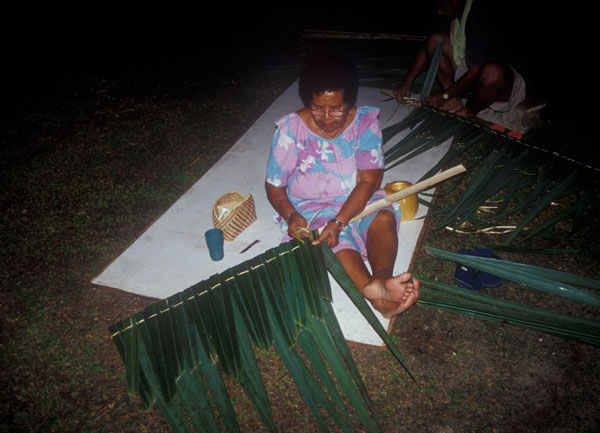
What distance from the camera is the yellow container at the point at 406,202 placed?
103 inches

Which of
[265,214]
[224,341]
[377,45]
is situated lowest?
[265,214]

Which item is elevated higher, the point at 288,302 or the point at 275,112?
the point at 288,302

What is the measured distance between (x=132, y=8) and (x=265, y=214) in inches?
326

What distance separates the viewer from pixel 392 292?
71.8 inches

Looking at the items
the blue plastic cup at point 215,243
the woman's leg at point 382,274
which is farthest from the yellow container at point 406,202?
the blue plastic cup at point 215,243

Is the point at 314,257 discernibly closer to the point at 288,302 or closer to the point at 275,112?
the point at 288,302

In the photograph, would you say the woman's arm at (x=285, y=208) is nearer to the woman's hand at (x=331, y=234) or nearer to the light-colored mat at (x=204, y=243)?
the woman's hand at (x=331, y=234)

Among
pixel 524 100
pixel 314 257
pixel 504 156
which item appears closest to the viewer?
pixel 314 257

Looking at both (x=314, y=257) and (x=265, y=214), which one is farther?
(x=265, y=214)

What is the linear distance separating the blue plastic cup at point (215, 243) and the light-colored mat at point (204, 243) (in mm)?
56

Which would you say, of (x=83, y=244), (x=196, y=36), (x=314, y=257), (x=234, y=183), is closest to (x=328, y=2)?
(x=196, y=36)

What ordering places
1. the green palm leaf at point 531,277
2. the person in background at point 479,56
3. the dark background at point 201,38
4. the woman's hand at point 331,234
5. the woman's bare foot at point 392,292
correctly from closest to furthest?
the green palm leaf at point 531,277, the woman's bare foot at point 392,292, the woman's hand at point 331,234, the person in background at point 479,56, the dark background at point 201,38

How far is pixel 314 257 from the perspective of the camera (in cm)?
167

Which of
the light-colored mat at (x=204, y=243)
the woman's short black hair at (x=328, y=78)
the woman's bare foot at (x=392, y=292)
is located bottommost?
the light-colored mat at (x=204, y=243)
